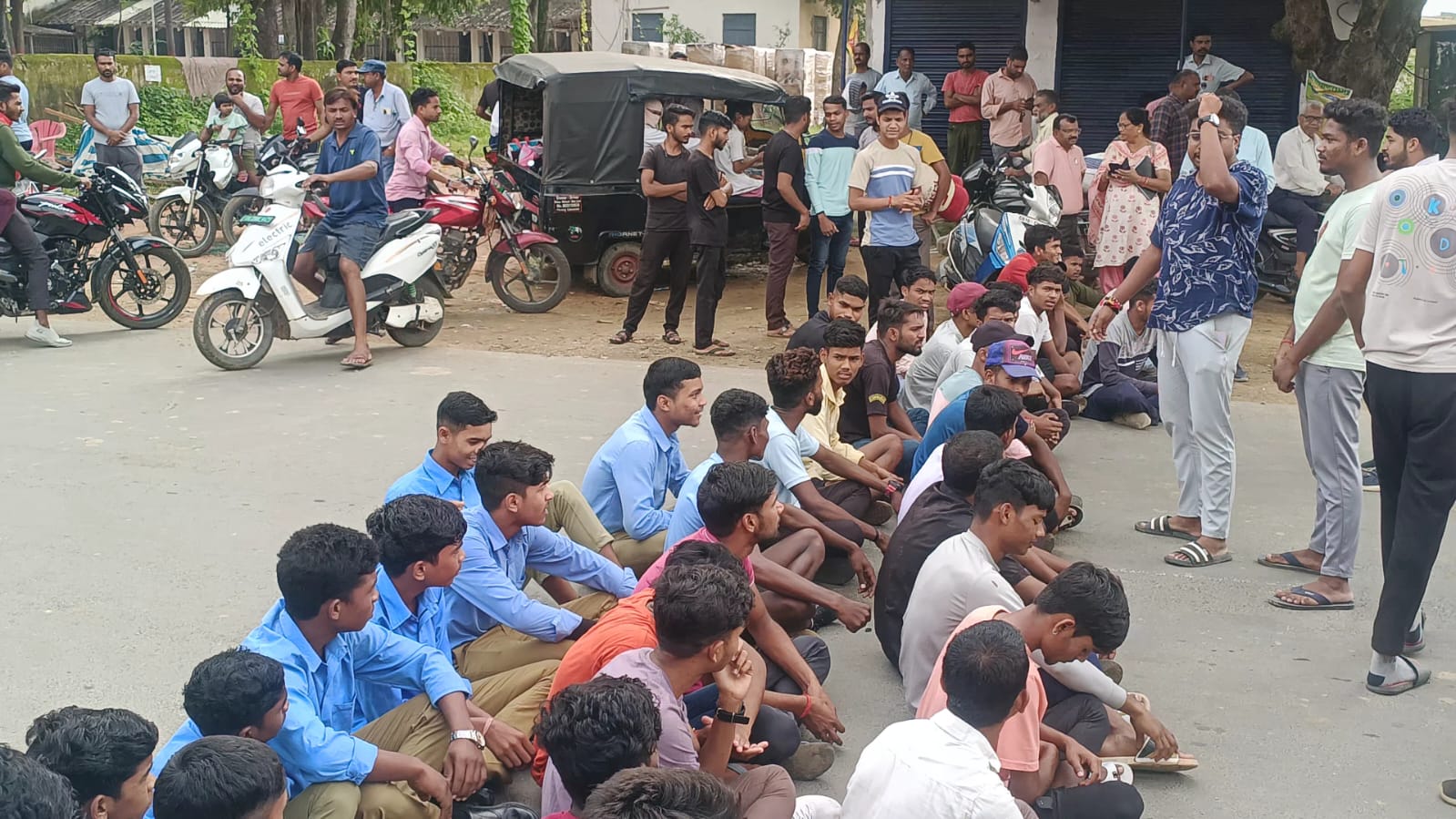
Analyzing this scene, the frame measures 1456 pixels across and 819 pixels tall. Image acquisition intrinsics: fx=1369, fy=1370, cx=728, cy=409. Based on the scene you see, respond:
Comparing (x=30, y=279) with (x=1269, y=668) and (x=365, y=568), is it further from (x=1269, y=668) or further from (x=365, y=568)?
(x=1269, y=668)

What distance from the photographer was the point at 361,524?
6.12m

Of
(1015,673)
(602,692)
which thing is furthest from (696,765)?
(1015,673)

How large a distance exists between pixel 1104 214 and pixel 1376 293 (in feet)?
19.8

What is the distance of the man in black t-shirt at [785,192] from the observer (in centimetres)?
1019

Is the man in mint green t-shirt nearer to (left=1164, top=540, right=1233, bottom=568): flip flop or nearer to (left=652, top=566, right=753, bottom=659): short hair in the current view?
(left=1164, top=540, right=1233, bottom=568): flip flop

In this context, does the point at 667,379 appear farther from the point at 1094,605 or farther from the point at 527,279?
the point at 527,279

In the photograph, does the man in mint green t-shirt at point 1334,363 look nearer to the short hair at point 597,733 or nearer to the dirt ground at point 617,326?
the short hair at point 597,733

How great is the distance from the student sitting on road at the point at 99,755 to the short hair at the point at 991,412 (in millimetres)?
3279

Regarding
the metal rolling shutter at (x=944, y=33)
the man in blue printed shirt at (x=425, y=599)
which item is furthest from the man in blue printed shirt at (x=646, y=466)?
the metal rolling shutter at (x=944, y=33)

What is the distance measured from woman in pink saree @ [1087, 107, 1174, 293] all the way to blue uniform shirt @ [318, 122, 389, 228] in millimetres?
5296

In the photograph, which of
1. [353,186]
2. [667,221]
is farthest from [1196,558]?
[353,186]

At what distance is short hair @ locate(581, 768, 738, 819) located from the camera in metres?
2.40

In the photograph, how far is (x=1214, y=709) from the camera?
458cm

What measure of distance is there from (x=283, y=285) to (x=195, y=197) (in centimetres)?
549
